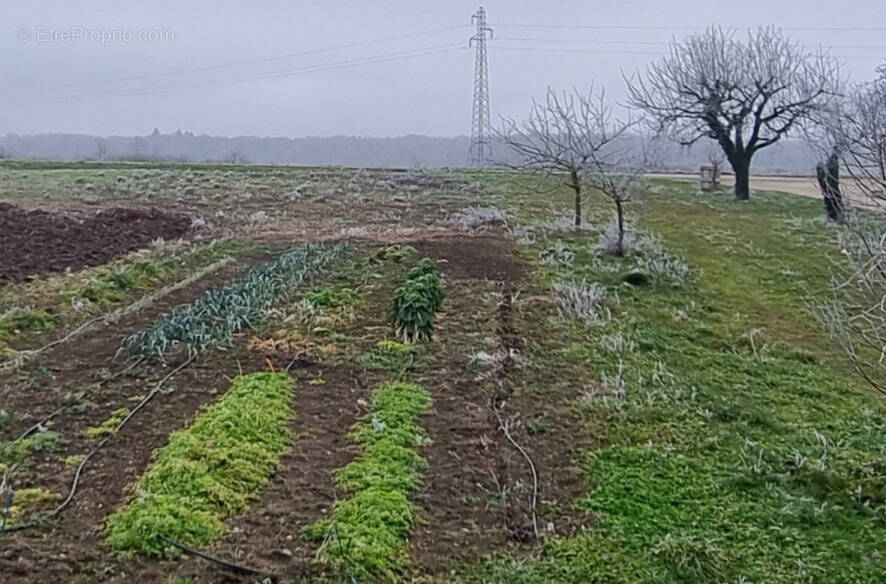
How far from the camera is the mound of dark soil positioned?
978cm

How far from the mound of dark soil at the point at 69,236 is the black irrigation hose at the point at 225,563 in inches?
255

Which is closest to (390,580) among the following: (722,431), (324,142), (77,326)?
(722,431)

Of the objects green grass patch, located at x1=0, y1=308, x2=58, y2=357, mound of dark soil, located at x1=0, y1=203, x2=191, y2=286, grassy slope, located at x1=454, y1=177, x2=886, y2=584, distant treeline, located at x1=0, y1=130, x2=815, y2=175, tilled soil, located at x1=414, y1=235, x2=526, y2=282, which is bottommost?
grassy slope, located at x1=454, y1=177, x2=886, y2=584

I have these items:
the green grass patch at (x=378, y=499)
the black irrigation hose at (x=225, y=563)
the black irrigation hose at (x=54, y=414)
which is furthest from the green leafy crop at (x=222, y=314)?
the black irrigation hose at (x=225, y=563)

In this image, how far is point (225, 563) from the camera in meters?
3.26

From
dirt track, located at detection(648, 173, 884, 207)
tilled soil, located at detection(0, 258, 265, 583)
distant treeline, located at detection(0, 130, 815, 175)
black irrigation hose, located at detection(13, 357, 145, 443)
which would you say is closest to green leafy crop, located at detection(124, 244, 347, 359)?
tilled soil, located at detection(0, 258, 265, 583)

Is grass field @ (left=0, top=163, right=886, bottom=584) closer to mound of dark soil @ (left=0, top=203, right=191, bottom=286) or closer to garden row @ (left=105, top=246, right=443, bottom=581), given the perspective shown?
garden row @ (left=105, top=246, right=443, bottom=581)

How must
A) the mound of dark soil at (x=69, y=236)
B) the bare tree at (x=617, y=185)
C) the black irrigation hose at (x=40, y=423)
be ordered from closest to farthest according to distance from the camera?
the black irrigation hose at (x=40, y=423) → the mound of dark soil at (x=69, y=236) → the bare tree at (x=617, y=185)

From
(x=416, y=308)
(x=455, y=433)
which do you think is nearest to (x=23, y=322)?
(x=416, y=308)

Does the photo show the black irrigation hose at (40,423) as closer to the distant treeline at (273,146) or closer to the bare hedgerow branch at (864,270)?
the bare hedgerow branch at (864,270)

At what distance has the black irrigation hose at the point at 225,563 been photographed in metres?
3.22

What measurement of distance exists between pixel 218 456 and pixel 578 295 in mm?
5206

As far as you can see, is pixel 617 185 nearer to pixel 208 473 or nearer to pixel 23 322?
pixel 23 322

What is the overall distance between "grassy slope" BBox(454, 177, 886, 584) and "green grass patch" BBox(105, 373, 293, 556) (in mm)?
1264
